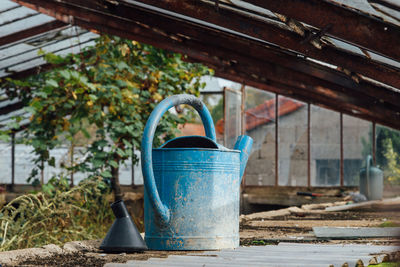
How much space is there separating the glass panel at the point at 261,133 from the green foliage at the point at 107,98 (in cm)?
361

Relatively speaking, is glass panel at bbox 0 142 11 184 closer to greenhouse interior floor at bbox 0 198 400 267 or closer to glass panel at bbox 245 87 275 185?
glass panel at bbox 245 87 275 185

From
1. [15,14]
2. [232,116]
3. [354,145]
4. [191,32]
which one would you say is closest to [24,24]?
[15,14]

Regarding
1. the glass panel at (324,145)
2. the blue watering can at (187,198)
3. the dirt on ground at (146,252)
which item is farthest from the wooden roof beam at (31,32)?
the blue watering can at (187,198)

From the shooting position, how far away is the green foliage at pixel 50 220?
3.89 m

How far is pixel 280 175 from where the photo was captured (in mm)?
10594

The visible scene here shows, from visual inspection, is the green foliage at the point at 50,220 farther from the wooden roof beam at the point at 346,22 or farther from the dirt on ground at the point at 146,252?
the wooden roof beam at the point at 346,22

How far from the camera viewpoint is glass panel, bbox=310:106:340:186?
406 inches

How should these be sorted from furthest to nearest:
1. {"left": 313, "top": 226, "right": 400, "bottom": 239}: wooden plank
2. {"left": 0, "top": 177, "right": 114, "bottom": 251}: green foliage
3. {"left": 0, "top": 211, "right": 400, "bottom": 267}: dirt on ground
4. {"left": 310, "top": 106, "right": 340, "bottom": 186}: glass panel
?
1. {"left": 310, "top": 106, "right": 340, "bottom": 186}: glass panel
2. {"left": 0, "top": 177, "right": 114, "bottom": 251}: green foliage
3. {"left": 313, "top": 226, "right": 400, "bottom": 239}: wooden plank
4. {"left": 0, "top": 211, "right": 400, "bottom": 267}: dirt on ground

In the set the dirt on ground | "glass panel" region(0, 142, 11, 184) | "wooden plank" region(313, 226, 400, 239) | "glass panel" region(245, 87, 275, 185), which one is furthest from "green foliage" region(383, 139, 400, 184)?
"wooden plank" region(313, 226, 400, 239)

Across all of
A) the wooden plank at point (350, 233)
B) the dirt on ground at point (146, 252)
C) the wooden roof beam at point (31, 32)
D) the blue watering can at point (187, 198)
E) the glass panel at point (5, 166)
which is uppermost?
the wooden roof beam at point (31, 32)

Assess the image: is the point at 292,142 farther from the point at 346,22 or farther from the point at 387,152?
the point at 346,22

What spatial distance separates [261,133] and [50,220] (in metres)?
6.63

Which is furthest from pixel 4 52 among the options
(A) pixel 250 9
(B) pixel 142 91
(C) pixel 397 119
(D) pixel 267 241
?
(D) pixel 267 241

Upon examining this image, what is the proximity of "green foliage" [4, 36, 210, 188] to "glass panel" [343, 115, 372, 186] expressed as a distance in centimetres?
400
